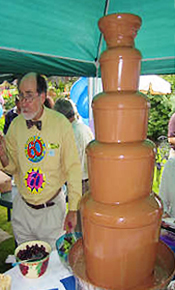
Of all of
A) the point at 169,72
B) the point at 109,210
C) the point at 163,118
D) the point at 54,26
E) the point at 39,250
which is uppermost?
the point at 54,26

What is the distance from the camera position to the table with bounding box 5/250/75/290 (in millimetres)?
1176

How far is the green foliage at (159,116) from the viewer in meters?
8.81

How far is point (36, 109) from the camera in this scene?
6.35ft

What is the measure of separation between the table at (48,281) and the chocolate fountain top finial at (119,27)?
96cm

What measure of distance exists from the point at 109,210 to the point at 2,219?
3.83m

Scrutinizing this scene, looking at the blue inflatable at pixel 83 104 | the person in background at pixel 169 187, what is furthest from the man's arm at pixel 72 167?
the blue inflatable at pixel 83 104

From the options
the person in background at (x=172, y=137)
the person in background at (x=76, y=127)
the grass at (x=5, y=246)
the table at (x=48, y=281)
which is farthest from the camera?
the person in background at (x=76, y=127)

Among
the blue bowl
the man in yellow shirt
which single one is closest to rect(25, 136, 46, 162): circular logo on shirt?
the man in yellow shirt

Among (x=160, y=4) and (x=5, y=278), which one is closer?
(x=5, y=278)

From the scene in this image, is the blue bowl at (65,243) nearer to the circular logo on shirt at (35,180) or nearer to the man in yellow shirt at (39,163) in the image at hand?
the man in yellow shirt at (39,163)

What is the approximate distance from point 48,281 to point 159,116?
821 cm


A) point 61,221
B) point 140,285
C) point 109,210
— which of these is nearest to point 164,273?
point 140,285

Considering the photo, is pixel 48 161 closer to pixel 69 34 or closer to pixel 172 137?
pixel 172 137

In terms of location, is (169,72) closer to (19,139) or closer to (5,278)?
(19,139)
